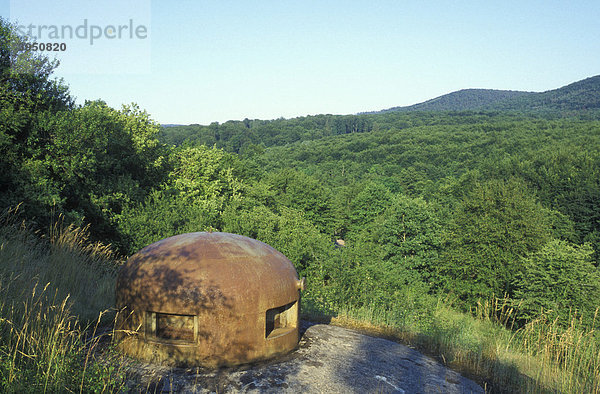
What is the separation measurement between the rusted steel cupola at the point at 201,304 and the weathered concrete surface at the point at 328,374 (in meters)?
0.26

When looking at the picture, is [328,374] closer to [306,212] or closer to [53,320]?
[53,320]

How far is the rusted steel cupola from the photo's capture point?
5.83 meters

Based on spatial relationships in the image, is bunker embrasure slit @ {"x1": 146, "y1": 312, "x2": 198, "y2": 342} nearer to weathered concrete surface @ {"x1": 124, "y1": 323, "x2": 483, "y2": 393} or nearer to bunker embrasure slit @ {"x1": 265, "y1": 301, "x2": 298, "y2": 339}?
weathered concrete surface @ {"x1": 124, "y1": 323, "x2": 483, "y2": 393}

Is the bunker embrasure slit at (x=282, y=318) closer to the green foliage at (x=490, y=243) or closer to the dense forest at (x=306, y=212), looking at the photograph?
the dense forest at (x=306, y=212)

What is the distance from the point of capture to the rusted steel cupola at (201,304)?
5828 millimetres

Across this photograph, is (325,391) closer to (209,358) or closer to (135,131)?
(209,358)

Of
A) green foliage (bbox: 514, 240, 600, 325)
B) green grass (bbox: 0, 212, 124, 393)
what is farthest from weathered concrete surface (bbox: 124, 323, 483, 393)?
green foliage (bbox: 514, 240, 600, 325)

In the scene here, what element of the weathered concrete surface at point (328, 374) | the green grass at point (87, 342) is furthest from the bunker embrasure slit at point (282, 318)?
the green grass at point (87, 342)

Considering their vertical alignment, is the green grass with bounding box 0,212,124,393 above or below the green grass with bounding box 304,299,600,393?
above

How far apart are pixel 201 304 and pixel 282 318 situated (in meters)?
1.65

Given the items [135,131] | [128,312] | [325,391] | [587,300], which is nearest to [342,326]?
[325,391]

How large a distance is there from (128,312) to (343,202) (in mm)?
55687

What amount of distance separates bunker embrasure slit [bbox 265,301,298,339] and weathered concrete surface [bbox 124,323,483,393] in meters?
0.44

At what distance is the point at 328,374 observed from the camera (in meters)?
6.01
